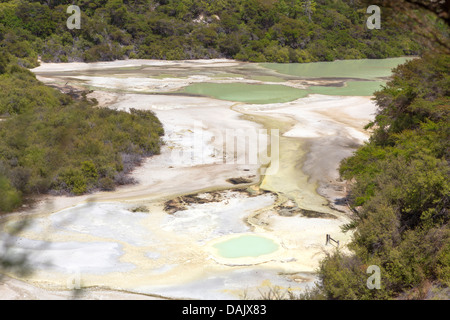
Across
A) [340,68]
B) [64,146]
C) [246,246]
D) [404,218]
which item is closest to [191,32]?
[340,68]

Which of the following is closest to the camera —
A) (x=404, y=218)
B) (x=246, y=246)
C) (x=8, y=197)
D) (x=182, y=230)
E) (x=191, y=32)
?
(x=404, y=218)

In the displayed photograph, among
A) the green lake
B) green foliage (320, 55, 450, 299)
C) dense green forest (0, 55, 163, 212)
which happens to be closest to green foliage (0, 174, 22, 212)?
dense green forest (0, 55, 163, 212)

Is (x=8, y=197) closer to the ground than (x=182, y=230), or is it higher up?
higher up

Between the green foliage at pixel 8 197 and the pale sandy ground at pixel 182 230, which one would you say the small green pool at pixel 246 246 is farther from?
the green foliage at pixel 8 197

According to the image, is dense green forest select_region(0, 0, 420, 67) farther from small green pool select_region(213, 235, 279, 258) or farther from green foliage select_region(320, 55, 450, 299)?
green foliage select_region(320, 55, 450, 299)

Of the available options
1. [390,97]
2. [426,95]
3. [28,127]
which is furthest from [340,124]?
[28,127]

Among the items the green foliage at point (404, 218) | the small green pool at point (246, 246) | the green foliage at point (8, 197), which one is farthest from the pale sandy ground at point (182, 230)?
the green foliage at point (404, 218)

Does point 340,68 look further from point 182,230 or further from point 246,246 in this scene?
point 246,246
